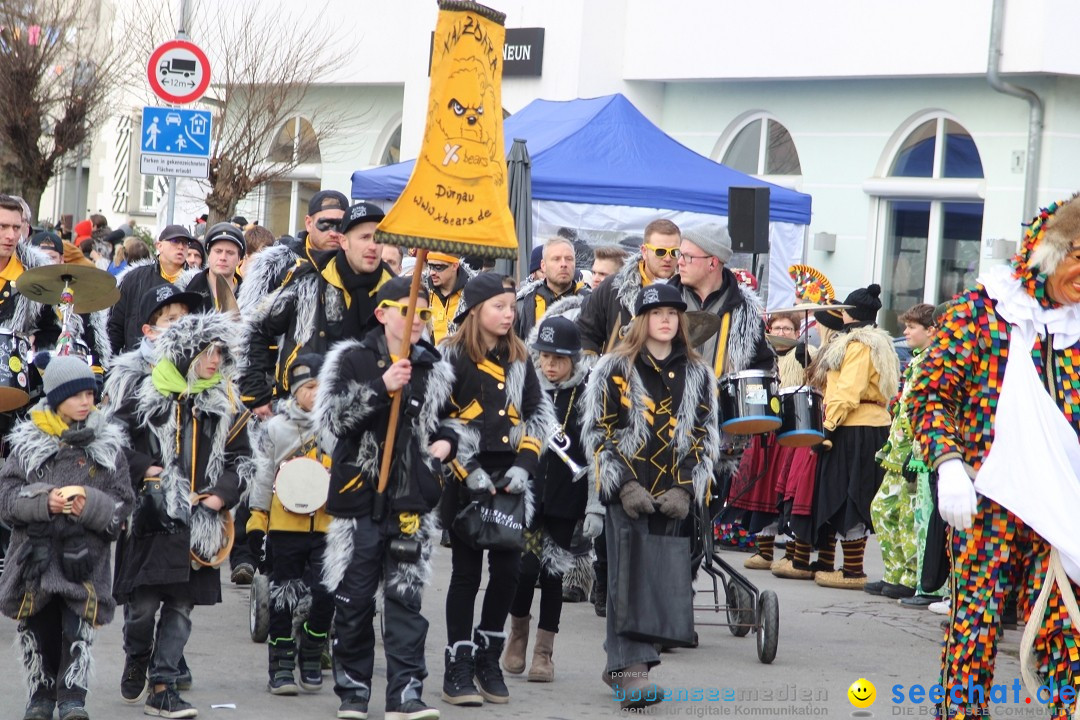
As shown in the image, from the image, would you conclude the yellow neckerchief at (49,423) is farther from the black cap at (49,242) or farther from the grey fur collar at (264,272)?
the black cap at (49,242)

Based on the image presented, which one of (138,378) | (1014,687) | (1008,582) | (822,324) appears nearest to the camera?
(1008,582)

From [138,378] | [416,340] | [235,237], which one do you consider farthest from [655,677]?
[235,237]

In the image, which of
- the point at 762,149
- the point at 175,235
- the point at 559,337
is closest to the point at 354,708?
the point at 559,337


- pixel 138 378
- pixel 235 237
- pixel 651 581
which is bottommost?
pixel 651 581

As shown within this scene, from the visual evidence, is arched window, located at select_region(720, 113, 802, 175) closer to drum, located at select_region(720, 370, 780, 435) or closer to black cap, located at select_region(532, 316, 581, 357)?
drum, located at select_region(720, 370, 780, 435)

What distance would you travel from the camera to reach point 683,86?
21.2 metres

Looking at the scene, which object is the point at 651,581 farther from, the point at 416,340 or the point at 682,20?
the point at 682,20

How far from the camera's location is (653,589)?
675cm

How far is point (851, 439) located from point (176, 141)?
19.9 ft

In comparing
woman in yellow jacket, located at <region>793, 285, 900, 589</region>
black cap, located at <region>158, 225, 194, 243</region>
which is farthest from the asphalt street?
black cap, located at <region>158, 225, 194, 243</region>

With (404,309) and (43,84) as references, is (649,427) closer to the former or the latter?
(404,309)

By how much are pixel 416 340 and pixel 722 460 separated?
232 cm

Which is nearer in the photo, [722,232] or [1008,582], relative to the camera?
[1008,582]

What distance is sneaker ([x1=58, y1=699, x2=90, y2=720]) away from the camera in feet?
19.4
